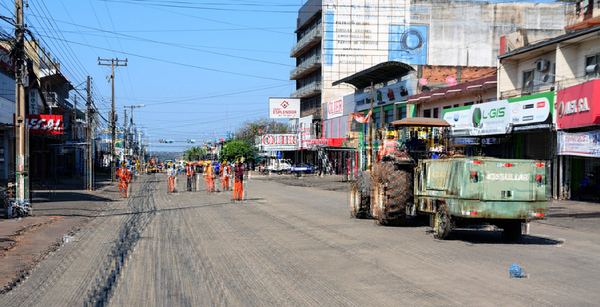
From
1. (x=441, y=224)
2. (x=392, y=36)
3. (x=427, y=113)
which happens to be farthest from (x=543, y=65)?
(x=392, y=36)

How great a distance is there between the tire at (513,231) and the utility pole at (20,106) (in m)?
14.6

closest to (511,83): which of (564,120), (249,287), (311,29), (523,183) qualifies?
(564,120)

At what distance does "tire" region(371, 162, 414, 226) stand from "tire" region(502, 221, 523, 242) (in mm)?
2594

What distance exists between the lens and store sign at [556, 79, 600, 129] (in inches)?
819

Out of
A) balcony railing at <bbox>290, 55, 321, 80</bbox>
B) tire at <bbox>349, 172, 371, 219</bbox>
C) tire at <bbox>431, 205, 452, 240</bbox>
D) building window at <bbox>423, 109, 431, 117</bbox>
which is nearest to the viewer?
tire at <bbox>431, 205, 452, 240</bbox>

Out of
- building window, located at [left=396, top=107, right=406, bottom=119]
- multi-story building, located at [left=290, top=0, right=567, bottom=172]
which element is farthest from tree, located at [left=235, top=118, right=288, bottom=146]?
building window, located at [left=396, top=107, right=406, bottom=119]

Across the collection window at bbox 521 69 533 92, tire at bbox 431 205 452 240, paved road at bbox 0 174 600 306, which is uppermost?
window at bbox 521 69 533 92

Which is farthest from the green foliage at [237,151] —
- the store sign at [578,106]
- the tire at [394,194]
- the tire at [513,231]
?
the tire at [513,231]

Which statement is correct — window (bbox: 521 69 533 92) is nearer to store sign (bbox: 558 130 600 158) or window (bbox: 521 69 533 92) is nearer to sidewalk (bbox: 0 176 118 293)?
store sign (bbox: 558 130 600 158)

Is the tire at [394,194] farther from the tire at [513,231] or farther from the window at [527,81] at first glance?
Result: the window at [527,81]

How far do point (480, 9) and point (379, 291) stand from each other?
180ft

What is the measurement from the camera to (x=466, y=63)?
5853 cm

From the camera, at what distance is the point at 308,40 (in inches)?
2781

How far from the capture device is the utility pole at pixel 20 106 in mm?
18719
